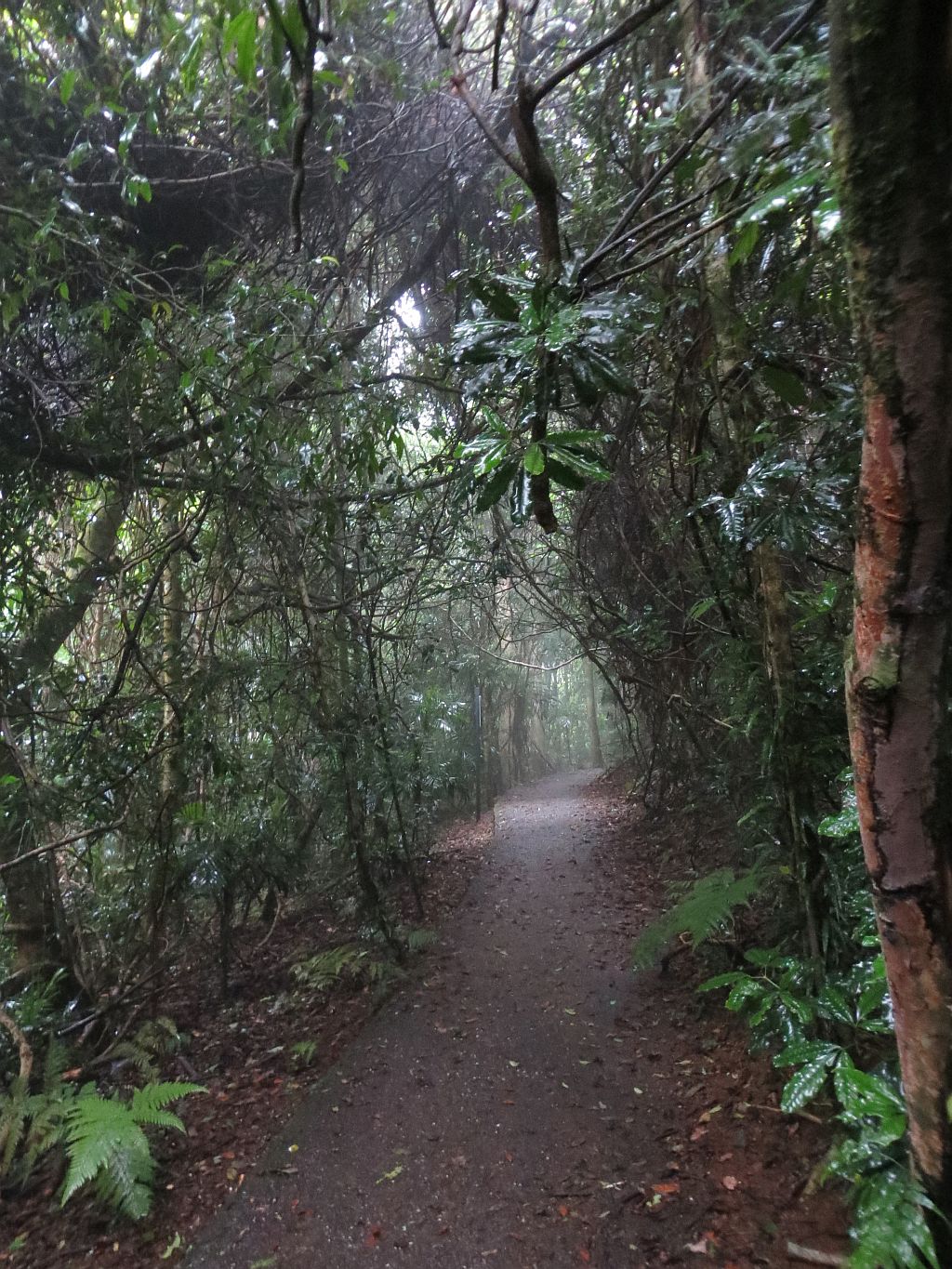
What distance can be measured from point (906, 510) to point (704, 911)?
268 centimetres

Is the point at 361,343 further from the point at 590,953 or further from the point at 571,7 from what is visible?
the point at 590,953

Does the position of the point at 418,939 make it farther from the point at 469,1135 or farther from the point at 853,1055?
the point at 853,1055

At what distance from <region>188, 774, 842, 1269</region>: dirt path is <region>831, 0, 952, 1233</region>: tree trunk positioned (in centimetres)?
130

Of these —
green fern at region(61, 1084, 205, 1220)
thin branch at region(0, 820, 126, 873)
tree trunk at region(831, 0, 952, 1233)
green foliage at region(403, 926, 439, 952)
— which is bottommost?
green foliage at region(403, 926, 439, 952)

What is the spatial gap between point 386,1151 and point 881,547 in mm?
3319

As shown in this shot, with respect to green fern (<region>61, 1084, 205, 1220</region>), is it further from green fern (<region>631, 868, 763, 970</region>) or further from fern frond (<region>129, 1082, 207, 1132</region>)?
green fern (<region>631, 868, 763, 970</region>)

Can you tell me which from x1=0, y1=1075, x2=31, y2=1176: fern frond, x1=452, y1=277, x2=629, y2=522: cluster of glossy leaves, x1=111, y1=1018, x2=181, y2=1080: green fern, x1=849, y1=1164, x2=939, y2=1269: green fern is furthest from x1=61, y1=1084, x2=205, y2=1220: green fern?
x1=452, y1=277, x2=629, y2=522: cluster of glossy leaves

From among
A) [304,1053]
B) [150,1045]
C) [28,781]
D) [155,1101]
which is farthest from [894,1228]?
[28,781]

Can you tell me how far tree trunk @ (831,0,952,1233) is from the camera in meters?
1.12

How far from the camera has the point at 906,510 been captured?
1.28m

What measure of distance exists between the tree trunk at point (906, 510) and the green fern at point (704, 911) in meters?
1.80

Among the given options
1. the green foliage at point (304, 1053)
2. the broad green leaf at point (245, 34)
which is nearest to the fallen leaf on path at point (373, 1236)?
the green foliage at point (304, 1053)

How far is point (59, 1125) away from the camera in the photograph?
3318mm

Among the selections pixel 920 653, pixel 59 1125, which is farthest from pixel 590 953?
pixel 920 653
